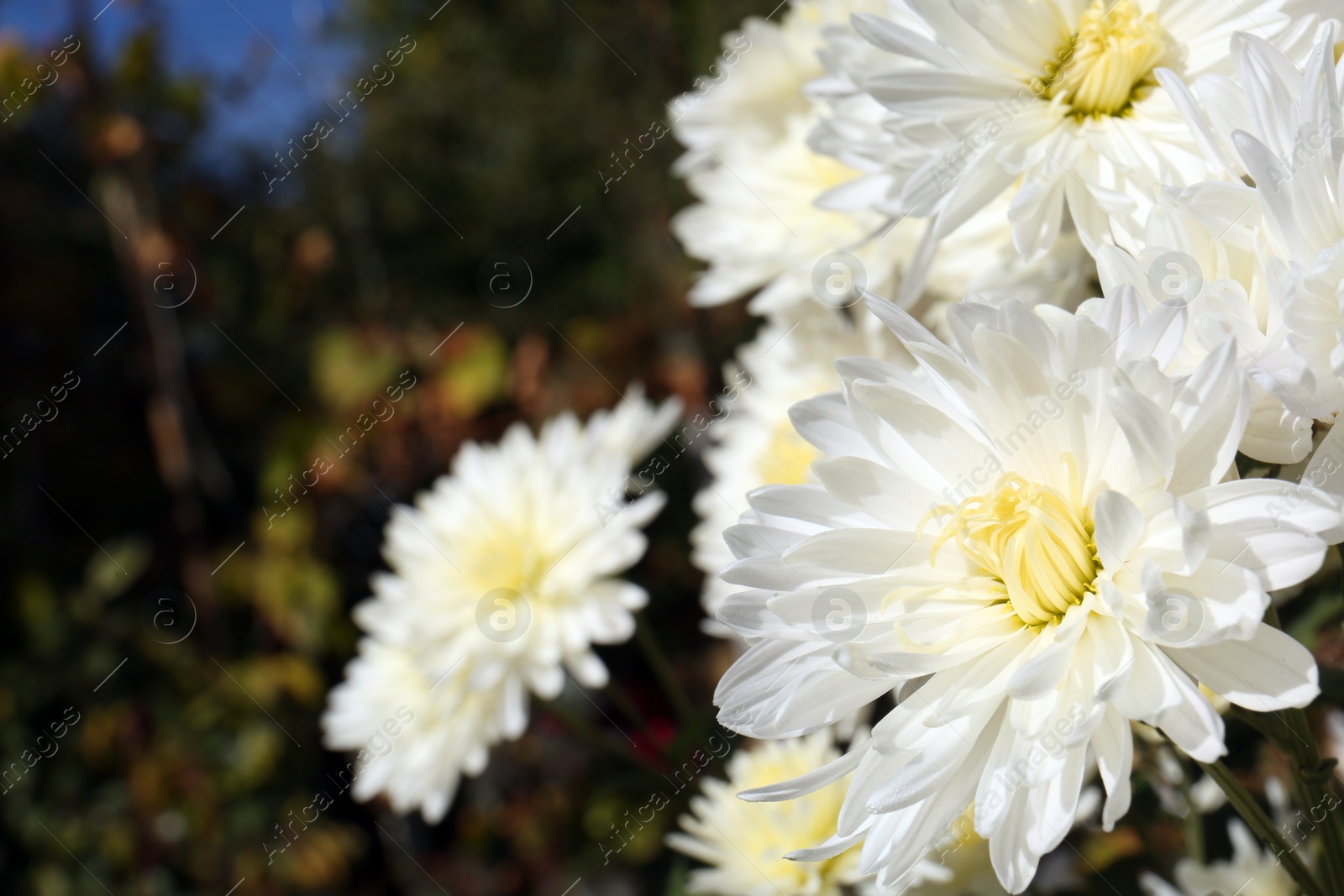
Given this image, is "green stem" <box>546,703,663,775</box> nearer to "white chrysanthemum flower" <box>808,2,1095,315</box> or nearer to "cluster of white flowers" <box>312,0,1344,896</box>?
"cluster of white flowers" <box>312,0,1344,896</box>

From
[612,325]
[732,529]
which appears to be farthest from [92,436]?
[732,529]

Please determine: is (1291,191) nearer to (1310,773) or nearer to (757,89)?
(1310,773)

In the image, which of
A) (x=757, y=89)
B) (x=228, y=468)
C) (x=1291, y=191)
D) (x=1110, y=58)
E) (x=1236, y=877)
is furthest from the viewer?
(x=228, y=468)

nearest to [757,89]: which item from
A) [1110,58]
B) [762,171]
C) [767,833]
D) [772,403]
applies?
[762,171]

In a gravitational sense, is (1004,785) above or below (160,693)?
above

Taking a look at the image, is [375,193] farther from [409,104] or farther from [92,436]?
[92,436]

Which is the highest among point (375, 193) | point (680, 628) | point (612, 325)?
point (375, 193)
